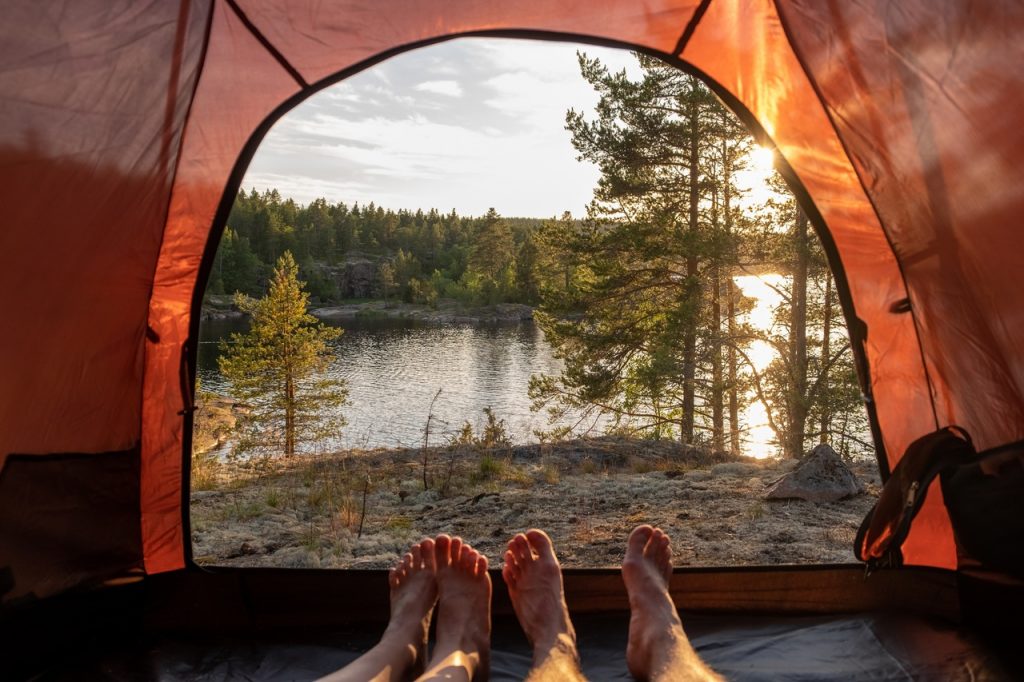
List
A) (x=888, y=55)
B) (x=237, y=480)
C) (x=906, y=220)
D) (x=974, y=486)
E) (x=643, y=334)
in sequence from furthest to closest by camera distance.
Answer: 1. (x=643, y=334)
2. (x=237, y=480)
3. (x=906, y=220)
4. (x=974, y=486)
5. (x=888, y=55)

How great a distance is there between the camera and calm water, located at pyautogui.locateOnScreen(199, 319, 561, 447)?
1658 centimetres

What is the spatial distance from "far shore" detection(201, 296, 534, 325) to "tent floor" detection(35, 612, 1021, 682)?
38.4 m

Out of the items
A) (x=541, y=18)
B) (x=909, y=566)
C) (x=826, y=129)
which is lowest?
(x=909, y=566)

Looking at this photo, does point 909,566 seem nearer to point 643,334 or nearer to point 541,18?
point 541,18

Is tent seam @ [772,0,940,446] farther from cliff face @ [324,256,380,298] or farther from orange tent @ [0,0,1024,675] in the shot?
cliff face @ [324,256,380,298]

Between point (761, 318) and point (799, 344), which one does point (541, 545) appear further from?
point (761, 318)

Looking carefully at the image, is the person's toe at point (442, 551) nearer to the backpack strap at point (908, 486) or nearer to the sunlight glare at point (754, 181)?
the backpack strap at point (908, 486)

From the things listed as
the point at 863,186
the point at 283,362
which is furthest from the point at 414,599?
the point at 283,362

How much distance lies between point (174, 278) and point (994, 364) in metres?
2.23

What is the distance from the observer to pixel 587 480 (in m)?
5.59

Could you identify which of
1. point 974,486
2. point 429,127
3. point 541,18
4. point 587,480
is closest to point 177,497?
point 541,18

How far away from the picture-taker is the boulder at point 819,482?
3.89m

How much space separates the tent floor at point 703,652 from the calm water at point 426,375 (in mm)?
8755

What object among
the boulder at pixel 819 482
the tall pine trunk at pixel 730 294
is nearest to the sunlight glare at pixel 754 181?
the tall pine trunk at pixel 730 294
